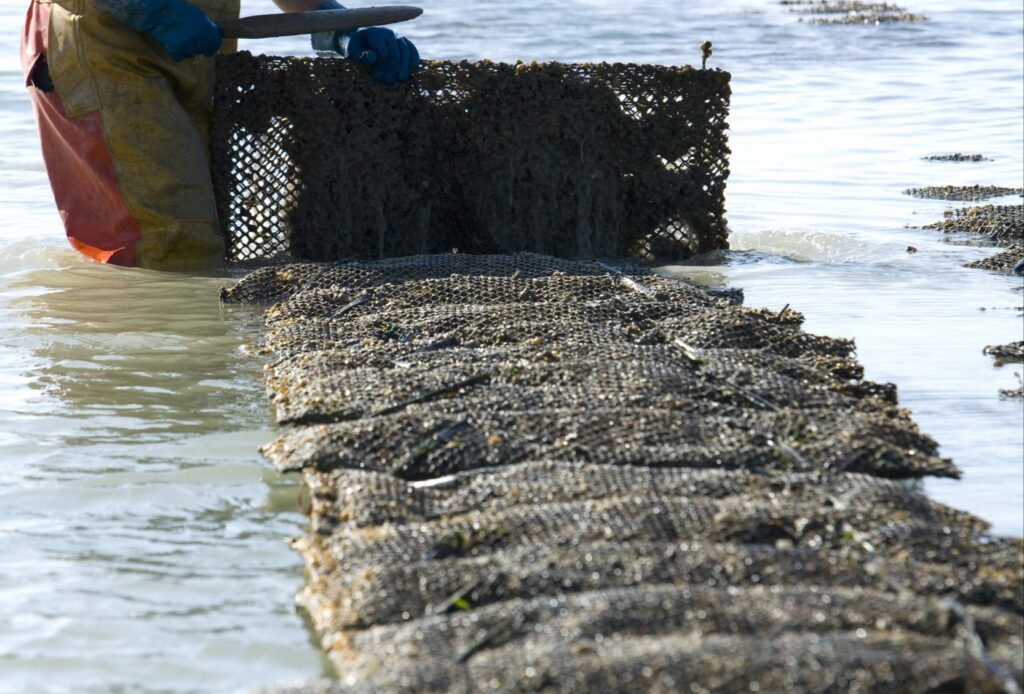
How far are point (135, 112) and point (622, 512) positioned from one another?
407cm

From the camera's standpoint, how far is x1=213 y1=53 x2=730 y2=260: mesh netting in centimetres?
679

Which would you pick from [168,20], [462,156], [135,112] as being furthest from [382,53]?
[135,112]

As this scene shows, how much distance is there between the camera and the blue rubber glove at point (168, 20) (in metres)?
6.21

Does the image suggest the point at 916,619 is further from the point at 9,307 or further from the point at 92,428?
the point at 9,307

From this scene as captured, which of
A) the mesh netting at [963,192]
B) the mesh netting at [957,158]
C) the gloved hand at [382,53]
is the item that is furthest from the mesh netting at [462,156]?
the mesh netting at [957,158]

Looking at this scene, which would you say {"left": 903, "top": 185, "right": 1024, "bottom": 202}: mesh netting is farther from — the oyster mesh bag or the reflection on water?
the reflection on water

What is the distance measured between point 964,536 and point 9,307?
15.0ft

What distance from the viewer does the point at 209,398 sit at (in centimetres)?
466

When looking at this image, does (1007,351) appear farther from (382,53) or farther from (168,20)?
(168,20)

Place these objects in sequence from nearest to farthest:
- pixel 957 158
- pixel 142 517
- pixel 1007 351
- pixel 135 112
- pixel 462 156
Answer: pixel 142 517 < pixel 1007 351 < pixel 135 112 < pixel 462 156 < pixel 957 158

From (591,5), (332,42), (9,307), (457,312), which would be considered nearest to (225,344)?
(457,312)

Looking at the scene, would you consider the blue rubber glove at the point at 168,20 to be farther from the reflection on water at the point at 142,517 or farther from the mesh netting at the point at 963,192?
the mesh netting at the point at 963,192

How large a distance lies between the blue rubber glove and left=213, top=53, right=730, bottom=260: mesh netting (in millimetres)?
409

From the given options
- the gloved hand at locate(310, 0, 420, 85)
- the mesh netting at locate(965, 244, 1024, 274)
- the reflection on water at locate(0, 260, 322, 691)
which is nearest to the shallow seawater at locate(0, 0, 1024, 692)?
the reflection on water at locate(0, 260, 322, 691)
